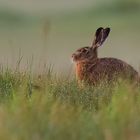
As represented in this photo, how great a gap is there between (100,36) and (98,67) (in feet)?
1.41

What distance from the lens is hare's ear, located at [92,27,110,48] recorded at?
26.4ft

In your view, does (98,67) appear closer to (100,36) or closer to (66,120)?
(100,36)

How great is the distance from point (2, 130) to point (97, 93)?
6.85 ft

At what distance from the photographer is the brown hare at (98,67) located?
7.43 m

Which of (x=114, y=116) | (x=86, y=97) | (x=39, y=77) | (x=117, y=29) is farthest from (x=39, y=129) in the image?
(x=117, y=29)

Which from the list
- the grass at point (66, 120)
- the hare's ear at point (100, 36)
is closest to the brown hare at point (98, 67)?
the hare's ear at point (100, 36)

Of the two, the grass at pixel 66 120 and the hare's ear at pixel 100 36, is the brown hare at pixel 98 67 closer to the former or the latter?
the hare's ear at pixel 100 36

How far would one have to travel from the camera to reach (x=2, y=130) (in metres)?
4.46

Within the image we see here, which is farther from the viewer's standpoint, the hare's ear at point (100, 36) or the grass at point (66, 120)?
the hare's ear at point (100, 36)

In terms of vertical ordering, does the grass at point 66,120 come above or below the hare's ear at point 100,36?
below

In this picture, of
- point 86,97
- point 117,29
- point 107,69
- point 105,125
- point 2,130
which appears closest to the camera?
point 2,130

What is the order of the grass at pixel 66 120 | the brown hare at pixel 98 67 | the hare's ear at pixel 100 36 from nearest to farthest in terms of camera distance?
the grass at pixel 66 120 < the brown hare at pixel 98 67 < the hare's ear at pixel 100 36

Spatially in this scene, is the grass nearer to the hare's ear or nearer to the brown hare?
the brown hare

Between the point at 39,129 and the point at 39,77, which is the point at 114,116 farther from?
the point at 39,77
